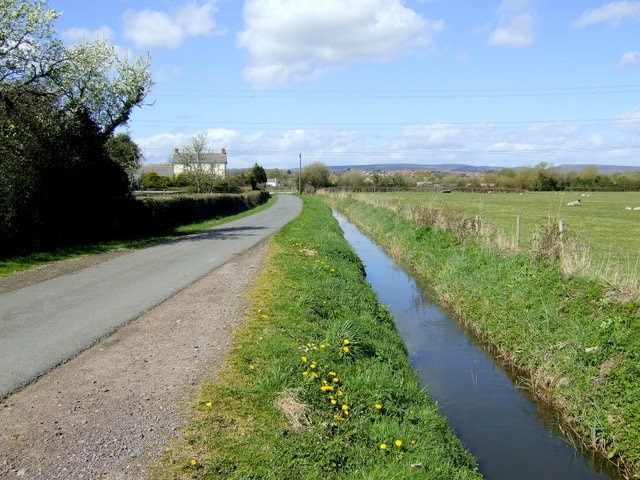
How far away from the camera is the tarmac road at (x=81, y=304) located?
7152 mm

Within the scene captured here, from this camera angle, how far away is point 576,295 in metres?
9.66

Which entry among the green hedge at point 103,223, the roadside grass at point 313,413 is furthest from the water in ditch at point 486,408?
the green hedge at point 103,223

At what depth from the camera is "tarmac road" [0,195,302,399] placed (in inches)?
282

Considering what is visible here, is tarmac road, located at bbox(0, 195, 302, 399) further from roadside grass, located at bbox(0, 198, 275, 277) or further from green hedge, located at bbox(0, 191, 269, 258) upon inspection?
green hedge, located at bbox(0, 191, 269, 258)

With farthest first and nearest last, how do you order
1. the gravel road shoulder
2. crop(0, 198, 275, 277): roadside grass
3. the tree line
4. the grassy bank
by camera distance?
the tree line
crop(0, 198, 275, 277): roadside grass
the grassy bank
the gravel road shoulder

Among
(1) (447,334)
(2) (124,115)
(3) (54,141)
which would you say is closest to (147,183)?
A: (2) (124,115)

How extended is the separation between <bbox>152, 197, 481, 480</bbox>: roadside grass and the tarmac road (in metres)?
2.27

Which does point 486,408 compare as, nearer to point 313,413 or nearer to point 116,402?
point 313,413

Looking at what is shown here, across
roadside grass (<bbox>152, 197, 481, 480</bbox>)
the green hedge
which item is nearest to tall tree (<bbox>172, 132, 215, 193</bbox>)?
the green hedge

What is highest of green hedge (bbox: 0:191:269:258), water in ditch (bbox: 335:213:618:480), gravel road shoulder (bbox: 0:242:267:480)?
green hedge (bbox: 0:191:269:258)

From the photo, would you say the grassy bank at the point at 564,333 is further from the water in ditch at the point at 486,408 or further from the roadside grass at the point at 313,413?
the roadside grass at the point at 313,413

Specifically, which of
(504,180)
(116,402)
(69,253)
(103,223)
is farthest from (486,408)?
(504,180)

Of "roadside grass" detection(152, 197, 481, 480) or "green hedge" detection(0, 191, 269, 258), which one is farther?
"green hedge" detection(0, 191, 269, 258)

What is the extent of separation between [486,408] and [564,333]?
1.83 meters
